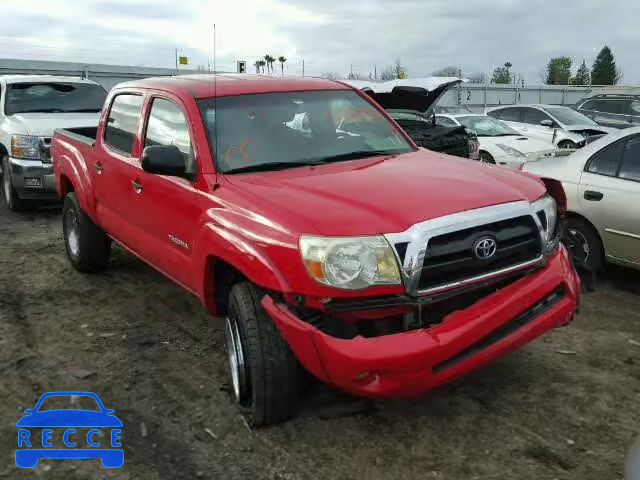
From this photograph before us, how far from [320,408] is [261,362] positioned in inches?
24.9

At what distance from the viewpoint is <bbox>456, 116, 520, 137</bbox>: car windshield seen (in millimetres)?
13141

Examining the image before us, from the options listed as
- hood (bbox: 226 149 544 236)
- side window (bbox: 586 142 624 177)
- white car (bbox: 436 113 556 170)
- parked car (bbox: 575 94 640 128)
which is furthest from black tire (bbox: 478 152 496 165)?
hood (bbox: 226 149 544 236)

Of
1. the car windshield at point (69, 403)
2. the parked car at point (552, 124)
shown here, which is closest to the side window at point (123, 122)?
Result: the car windshield at point (69, 403)

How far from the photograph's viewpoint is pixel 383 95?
29.1 ft

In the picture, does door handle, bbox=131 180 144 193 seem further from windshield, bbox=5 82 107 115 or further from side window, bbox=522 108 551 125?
side window, bbox=522 108 551 125

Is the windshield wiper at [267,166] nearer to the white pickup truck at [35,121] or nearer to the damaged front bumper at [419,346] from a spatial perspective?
the damaged front bumper at [419,346]

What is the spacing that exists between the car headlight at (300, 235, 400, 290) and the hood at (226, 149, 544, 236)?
0.17 feet

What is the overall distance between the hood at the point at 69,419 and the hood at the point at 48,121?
6.00m

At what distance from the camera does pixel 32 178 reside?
854 centimetres

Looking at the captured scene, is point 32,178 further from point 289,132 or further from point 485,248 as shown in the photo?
point 485,248

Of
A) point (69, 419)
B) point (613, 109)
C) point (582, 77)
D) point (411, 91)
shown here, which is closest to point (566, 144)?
point (613, 109)

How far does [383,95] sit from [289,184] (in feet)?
18.9

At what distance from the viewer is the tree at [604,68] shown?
7788 centimetres

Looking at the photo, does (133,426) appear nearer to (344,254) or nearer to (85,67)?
(344,254)
